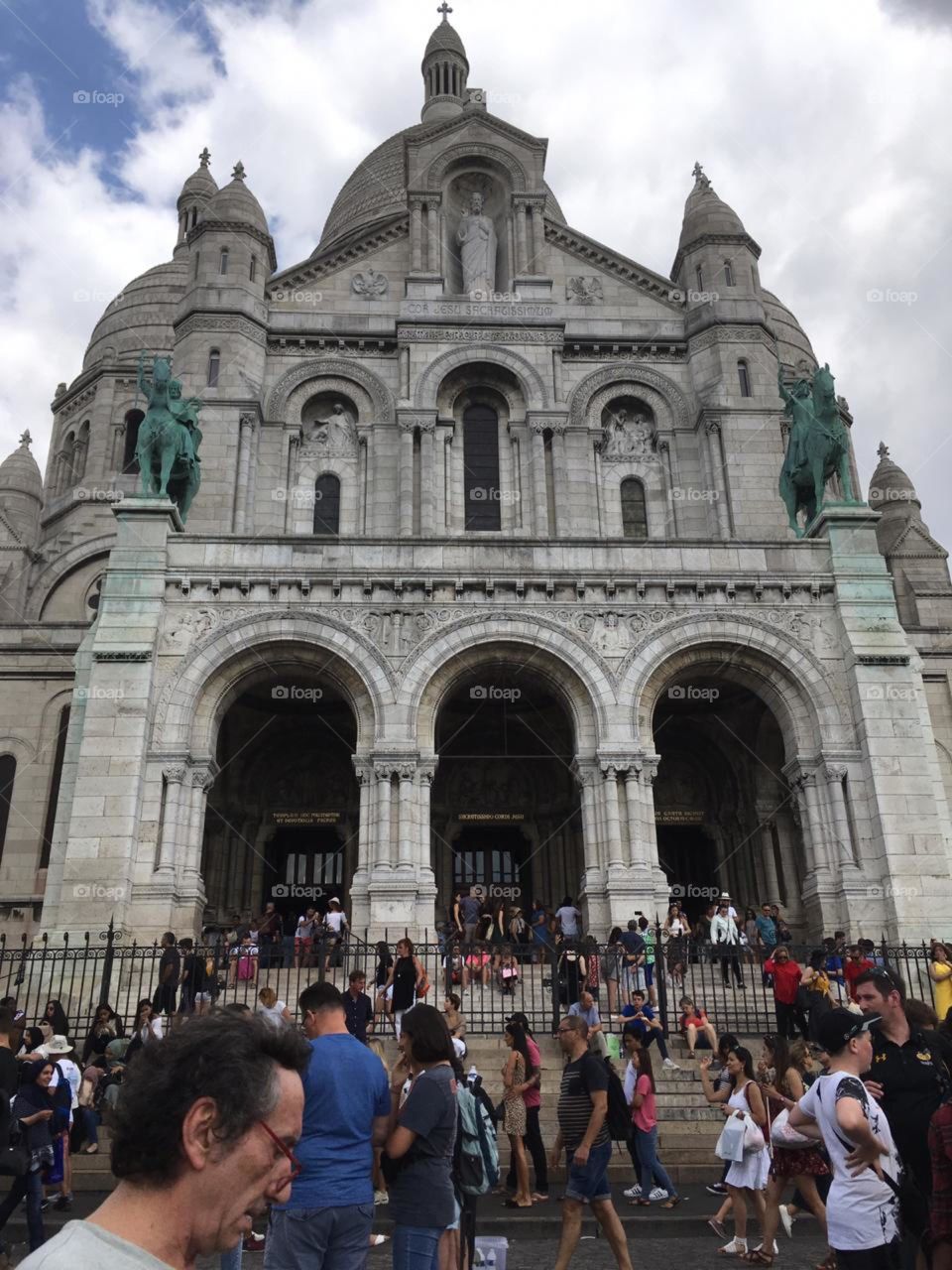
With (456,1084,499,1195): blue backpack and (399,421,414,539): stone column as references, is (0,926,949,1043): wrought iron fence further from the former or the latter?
(399,421,414,539): stone column

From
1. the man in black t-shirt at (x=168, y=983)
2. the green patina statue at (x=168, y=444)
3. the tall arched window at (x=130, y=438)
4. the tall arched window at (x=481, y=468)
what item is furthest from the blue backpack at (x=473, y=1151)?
the tall arched window at (x=130, y=438)

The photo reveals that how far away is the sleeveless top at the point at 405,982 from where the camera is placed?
15.2 m

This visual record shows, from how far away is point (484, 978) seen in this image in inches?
637

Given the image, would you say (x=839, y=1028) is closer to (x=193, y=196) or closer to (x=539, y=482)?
(x=539, y=482)

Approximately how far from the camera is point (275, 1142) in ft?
8.54

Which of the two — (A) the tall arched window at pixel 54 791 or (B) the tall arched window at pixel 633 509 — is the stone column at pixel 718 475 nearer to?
(B) the tall arched window at pixel 633 509

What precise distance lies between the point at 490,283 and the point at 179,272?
2021 cm

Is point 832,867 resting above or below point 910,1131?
above

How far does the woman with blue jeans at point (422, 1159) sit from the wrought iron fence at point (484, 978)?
9.85 metres

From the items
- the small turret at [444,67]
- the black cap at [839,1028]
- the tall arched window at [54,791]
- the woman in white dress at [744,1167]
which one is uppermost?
the small turret at [444,67]

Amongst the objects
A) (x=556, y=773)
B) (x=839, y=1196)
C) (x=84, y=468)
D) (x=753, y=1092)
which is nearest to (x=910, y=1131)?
(x=839, y=1196)

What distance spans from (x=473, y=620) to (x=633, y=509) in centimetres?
968

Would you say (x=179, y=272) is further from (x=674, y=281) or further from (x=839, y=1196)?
(x=839, y=1196)

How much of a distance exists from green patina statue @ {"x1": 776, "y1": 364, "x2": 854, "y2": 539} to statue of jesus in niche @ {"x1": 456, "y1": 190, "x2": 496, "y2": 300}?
35.8 ft
